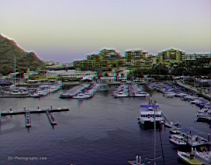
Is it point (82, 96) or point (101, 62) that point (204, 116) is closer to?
point (82, 96)

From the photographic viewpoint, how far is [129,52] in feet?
104

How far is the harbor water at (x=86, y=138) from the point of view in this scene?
5.35m

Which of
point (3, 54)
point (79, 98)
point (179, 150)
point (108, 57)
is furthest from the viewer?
point (3, 54)

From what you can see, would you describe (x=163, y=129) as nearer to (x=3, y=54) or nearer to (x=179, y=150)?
(x=179, y=150)

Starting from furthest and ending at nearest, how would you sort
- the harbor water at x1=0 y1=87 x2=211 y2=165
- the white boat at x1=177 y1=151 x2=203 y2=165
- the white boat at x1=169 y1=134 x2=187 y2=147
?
1. the white boat at x1=169 y1=134 x2=187 y2=147
2. the harbor water at x1=0 y1=87 x2=211 y2=165
3. the white boat at x1=177 y1=151 x2=203 y2=165

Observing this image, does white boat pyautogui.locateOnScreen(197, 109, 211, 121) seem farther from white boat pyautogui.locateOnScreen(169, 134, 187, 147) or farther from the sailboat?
the sailboat

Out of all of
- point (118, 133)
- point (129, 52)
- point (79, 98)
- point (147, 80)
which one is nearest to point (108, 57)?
point (129, 52)

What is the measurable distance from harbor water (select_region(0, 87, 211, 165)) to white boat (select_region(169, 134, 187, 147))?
0.10 metres

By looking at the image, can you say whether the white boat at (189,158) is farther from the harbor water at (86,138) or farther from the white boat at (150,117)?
the white boat at (150,117)

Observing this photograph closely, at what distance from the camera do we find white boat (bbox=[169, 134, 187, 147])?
589 centimetres

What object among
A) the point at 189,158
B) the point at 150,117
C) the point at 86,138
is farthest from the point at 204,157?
the point at 150,117

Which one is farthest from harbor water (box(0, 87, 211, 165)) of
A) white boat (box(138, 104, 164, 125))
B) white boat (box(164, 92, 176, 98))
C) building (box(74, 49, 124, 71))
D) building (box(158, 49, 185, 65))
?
building (box(158, 49, 185, 65))

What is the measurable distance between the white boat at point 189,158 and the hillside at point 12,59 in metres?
24.5

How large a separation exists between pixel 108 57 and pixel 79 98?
18.2 meters
